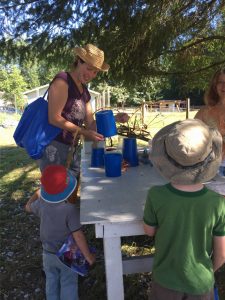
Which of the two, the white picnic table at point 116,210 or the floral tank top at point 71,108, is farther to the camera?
the floral tank top at point 71,108

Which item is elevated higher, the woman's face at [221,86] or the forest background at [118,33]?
the forest background at [118,33]

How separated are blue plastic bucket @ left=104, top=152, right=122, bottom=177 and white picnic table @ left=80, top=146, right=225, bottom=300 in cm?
4

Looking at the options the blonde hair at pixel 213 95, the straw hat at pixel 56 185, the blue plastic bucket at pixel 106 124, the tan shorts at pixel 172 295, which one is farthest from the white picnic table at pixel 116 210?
the blonde hair at pixel 213 95

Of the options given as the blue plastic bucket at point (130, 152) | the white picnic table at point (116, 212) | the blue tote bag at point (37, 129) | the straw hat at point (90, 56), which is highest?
the straw hat at point (90, 56)

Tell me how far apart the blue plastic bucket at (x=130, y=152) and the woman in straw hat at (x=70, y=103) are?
332 millimetres

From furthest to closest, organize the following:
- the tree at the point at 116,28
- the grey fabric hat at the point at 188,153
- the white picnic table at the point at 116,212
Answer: the tree at the point at 116,28
the white picnic table at the point at 116,212
the grey fabric hat at the point at 188,153

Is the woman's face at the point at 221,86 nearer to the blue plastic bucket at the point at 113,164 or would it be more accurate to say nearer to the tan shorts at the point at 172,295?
the blue plastic bucket at the point at 113,164

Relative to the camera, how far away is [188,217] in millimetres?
1453

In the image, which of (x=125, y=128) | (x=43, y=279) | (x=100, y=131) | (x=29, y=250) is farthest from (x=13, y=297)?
(x=125, y=128)

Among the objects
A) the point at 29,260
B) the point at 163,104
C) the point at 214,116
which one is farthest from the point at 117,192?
the point at 163,104

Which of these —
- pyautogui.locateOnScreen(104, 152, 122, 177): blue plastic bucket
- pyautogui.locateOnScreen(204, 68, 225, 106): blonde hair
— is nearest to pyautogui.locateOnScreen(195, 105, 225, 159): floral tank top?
pyautogui.locateOnScreen(204, 68, 225, 106): blonde hair

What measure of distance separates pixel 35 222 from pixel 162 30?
2.45 meters

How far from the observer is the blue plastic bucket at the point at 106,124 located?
2.72 metres

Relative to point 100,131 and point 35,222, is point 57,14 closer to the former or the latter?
point 100,131
